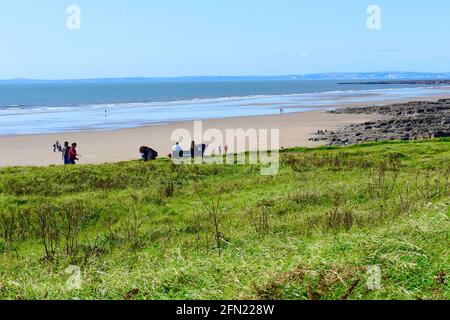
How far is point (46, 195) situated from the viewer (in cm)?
1608

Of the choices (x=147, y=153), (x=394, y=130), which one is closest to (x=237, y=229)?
(x=147, y=153)

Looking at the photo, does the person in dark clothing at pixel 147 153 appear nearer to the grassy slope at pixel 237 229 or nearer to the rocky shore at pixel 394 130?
the grassy slope at pixel 237 229

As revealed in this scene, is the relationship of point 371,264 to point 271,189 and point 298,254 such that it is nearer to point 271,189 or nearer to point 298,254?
point 298,254

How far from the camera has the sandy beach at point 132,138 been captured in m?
36.8

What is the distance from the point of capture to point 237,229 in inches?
430

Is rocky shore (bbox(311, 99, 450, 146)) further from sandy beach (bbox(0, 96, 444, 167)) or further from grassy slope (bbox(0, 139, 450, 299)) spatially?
grassy slope (bbox(0, 139, 450, 299))

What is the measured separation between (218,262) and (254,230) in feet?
11.8

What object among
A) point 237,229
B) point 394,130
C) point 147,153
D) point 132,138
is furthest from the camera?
point 394,130

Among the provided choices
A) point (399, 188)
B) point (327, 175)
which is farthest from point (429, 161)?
point (399, 188)

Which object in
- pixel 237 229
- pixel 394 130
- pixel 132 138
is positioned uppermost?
pixel 237 229

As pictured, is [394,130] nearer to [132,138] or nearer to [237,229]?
[132,138]

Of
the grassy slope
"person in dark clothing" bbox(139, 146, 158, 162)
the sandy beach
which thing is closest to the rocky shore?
the sandy beach

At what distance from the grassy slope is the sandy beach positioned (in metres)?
17.0

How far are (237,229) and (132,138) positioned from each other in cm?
3680
